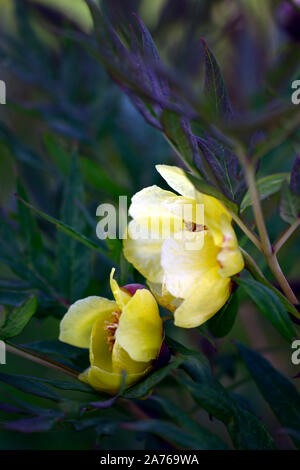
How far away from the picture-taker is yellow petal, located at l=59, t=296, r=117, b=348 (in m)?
0.49

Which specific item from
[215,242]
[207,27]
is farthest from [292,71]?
[215,242]

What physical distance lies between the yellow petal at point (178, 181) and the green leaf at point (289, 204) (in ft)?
0.27

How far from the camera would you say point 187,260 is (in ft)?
1.48

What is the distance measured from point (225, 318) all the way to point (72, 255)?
0.82 feet

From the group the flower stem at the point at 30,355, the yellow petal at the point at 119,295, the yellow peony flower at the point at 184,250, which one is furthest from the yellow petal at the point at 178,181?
the flower stem at the point at 30,355

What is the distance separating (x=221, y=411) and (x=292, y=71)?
2.32ft

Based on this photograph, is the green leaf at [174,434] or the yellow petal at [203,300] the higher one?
the yellow petal at [203,300]

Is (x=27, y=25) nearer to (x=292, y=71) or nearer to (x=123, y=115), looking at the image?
(x=123, y=115)

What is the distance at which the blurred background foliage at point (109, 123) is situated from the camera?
876 millimetres

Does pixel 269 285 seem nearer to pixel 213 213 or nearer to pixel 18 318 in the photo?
pixel 213 213

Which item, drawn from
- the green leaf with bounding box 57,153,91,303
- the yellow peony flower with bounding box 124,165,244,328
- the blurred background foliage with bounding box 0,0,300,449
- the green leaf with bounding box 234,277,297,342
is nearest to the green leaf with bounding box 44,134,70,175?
the blurred background foliage with bounding box 0,0,300,449

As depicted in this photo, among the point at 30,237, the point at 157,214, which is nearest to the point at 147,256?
the point at 157,214

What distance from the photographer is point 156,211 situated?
1.56ft

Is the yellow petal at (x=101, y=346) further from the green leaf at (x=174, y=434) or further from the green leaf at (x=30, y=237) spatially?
the green leaf at (x=30, y=237)
